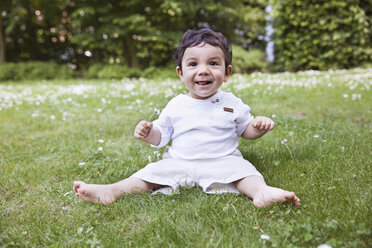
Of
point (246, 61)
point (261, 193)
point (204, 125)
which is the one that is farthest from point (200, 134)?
point (246, 61)

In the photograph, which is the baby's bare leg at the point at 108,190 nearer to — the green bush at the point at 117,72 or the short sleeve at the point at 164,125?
the short sleeve at the point at 164,125

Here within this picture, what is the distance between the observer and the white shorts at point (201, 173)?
7.61ft

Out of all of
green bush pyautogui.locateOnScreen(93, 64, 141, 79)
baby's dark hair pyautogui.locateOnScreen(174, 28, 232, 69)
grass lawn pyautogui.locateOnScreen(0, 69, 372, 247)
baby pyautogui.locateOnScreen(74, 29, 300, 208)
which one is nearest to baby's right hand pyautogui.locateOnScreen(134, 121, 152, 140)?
baby pyautogui.locateOnScreen(74, 29, 300, 208)

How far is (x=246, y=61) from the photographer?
45.5 feet

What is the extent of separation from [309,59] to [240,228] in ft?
41.1

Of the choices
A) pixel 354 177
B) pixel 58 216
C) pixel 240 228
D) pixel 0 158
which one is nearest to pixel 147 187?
pixel 58 216

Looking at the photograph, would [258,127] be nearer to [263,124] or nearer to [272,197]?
[263,124]

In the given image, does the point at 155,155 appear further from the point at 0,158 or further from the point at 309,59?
the point at 309,59

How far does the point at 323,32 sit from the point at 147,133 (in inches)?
463

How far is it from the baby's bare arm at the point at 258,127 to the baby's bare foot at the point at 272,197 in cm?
49

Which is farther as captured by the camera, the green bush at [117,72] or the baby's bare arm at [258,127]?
the green bush at [117,72]

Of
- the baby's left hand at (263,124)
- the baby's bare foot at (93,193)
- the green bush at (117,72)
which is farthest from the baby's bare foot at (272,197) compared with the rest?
the green bush at (117,72)

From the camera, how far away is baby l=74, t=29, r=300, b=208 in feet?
7.62

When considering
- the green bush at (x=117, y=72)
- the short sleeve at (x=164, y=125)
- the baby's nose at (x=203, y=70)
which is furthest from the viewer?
the green bush at (x=117, y=72)
